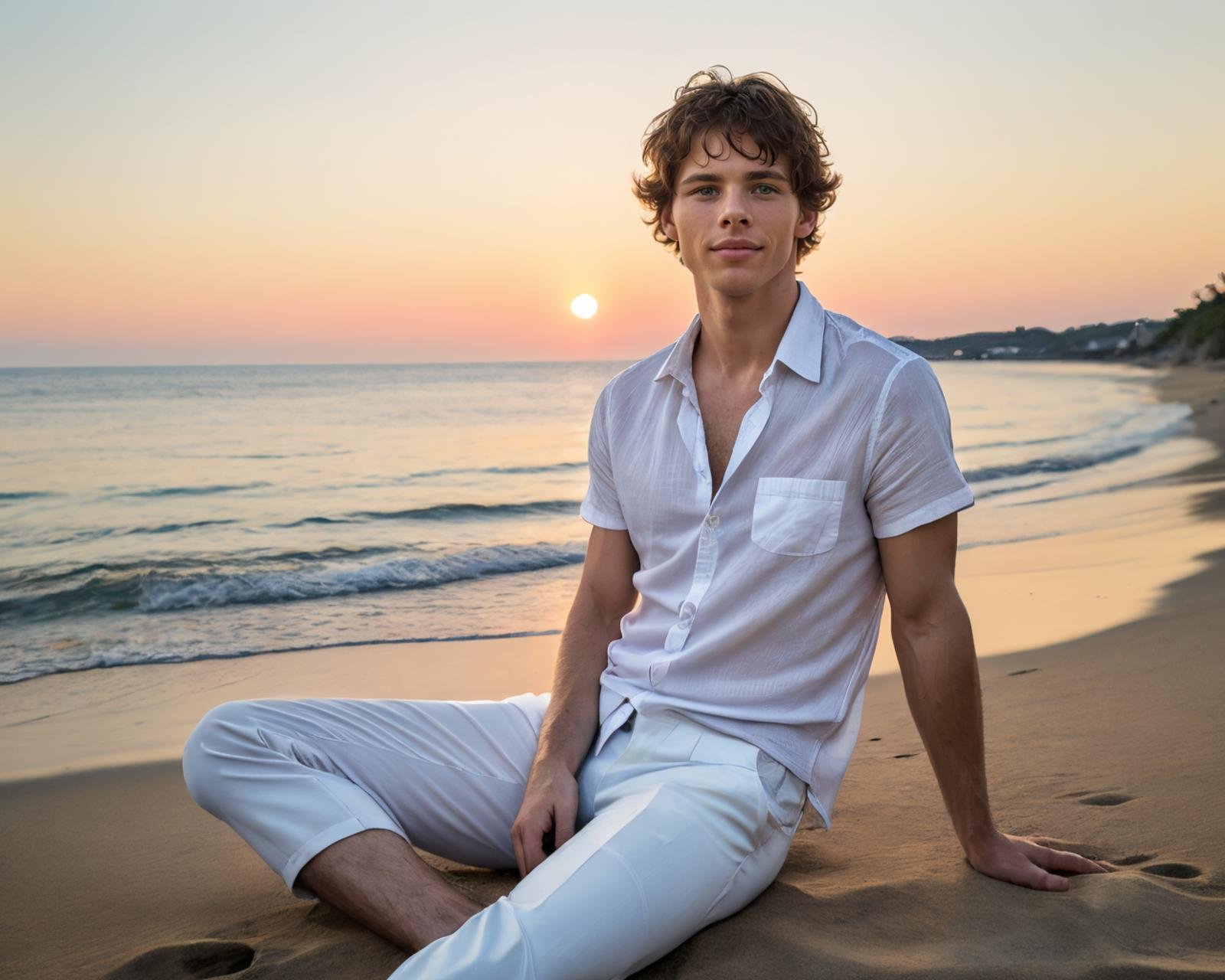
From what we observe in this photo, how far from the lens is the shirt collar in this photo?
264 centimetres

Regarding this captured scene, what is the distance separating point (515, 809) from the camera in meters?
2.83

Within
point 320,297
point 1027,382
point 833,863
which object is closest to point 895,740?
point 833,863

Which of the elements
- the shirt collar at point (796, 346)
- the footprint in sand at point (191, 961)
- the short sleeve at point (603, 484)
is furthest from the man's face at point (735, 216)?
the footprint in sand at point (191, 961)

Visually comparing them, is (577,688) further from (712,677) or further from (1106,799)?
(1106,799)

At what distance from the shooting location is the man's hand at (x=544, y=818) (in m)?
2.61

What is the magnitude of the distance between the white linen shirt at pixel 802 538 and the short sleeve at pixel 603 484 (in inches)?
11.4

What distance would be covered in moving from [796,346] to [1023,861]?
4.66 ft

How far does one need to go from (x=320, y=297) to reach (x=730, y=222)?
170ft

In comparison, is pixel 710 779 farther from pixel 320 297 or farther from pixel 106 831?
pixel 320 297

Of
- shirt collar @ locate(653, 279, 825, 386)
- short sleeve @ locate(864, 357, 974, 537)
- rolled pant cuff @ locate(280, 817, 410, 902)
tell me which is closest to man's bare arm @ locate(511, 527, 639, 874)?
rolled pant cuff @ locate(280, 817, 410, 902)

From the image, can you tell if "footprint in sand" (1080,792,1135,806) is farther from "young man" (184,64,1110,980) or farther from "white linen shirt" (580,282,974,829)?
"white linen shirt" (580,282,974,829)

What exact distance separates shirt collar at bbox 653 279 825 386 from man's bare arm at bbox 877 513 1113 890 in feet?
1.60

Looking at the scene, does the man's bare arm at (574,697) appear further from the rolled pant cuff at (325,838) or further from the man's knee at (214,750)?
the man's knee at (214,750)

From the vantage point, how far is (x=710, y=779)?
7.90 feet
